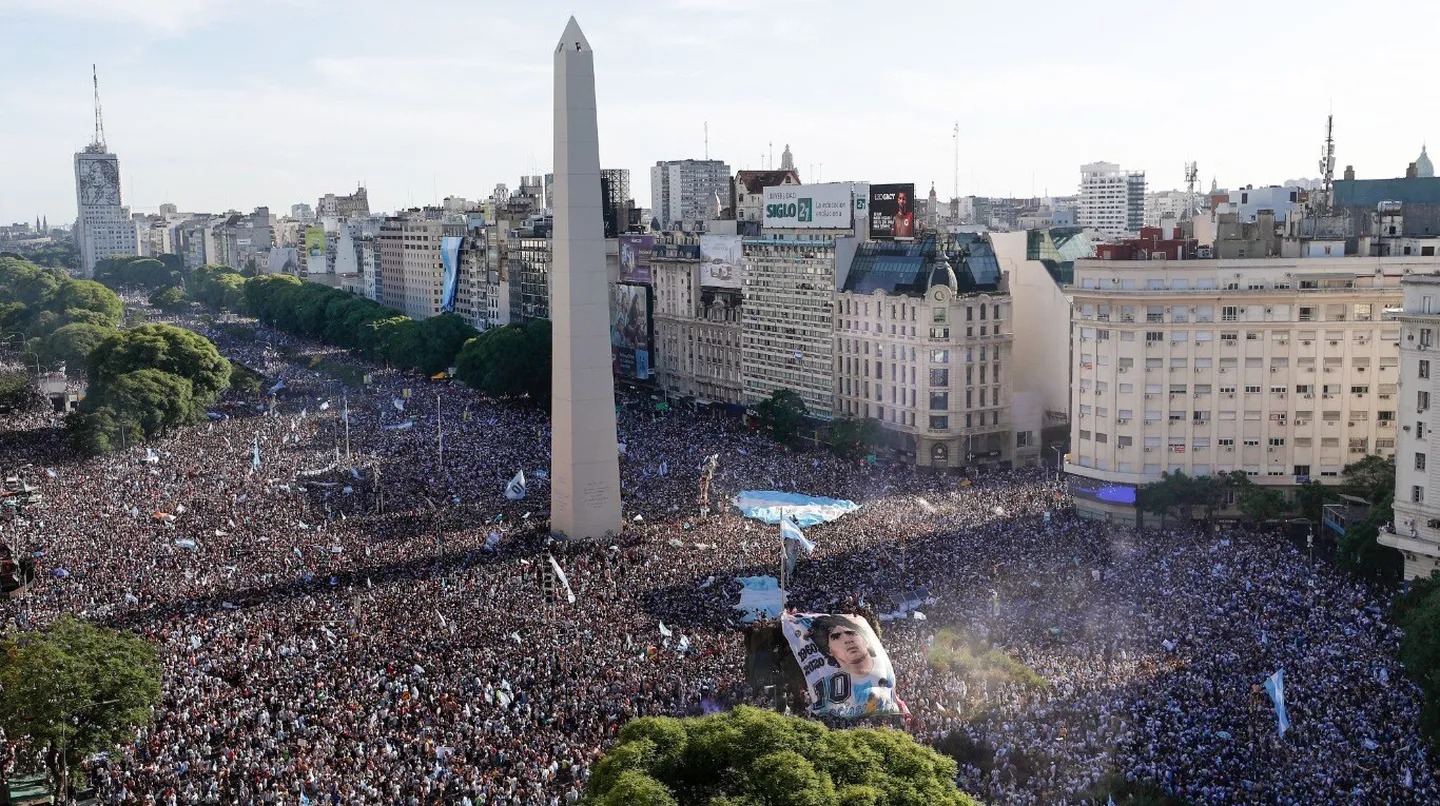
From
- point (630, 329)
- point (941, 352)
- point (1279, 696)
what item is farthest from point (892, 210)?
point (1279, 696)

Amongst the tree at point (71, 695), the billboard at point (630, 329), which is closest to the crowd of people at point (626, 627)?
the tree at point (71, 695)

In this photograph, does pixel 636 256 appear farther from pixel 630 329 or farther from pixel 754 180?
pixel 754 180

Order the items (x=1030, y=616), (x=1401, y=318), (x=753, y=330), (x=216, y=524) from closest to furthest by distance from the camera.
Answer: (x=1030, y=616), (x=1401, y=318), (x=216, y=524), (x=753, y=330)

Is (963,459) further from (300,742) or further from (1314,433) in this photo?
(300,742)

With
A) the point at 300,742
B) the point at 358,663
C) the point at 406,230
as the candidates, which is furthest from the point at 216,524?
the point at 406,230

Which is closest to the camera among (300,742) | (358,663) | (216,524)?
(300,742)

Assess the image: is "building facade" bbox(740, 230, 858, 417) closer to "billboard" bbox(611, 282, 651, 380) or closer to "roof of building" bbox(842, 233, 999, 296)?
"roof of building" bbox(842, 233, 999, 296)

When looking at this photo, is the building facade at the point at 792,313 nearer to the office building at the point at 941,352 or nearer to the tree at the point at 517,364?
the office building at the point at 941,352
